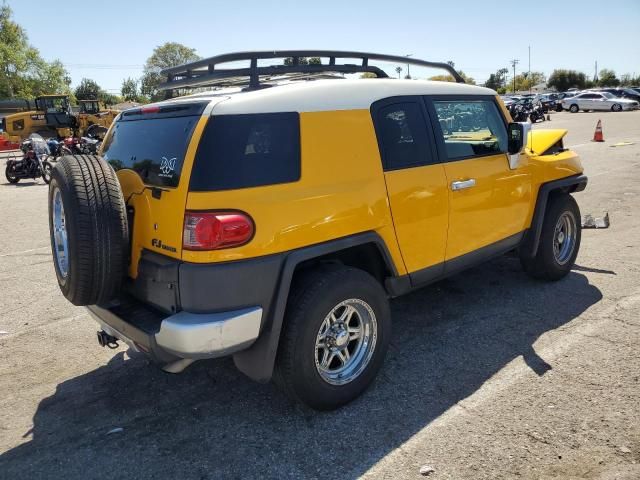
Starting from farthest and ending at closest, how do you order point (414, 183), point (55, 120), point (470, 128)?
point (55, 120) → point (470, 128) → point (414, 183)

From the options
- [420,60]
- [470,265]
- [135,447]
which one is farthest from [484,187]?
[135,447]

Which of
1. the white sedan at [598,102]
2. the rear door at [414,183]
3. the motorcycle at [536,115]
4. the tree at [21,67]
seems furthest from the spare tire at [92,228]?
the tree at [21,67]

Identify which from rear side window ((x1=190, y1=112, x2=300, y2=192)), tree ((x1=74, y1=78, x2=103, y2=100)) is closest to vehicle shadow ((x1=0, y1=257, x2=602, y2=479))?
rear side window ((x1=190, y1=112, x2=300, y2=192))

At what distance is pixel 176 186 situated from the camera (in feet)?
8.53

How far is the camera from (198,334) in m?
2.46

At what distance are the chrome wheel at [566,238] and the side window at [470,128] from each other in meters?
1.35

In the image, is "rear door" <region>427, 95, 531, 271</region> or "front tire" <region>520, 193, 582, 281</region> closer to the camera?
"rear door" <region>427, 95, 531, 271</region>

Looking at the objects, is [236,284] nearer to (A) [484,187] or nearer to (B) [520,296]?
(A) [484,187]

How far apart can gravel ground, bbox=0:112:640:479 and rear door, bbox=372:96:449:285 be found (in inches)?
31.4

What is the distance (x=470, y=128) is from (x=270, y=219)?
218 centimetres

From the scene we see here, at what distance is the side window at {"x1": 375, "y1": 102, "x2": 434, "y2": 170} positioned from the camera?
3209 millimetres

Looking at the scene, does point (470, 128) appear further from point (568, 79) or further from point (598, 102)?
point (568, 79)

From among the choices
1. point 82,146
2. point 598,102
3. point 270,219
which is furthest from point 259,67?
point 598,102

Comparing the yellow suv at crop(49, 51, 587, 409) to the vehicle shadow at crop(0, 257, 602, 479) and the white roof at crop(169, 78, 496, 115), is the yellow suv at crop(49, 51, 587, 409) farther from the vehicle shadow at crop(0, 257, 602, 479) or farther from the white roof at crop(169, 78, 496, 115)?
the vehicle shadow at crop(0, 257, 602, 479)
